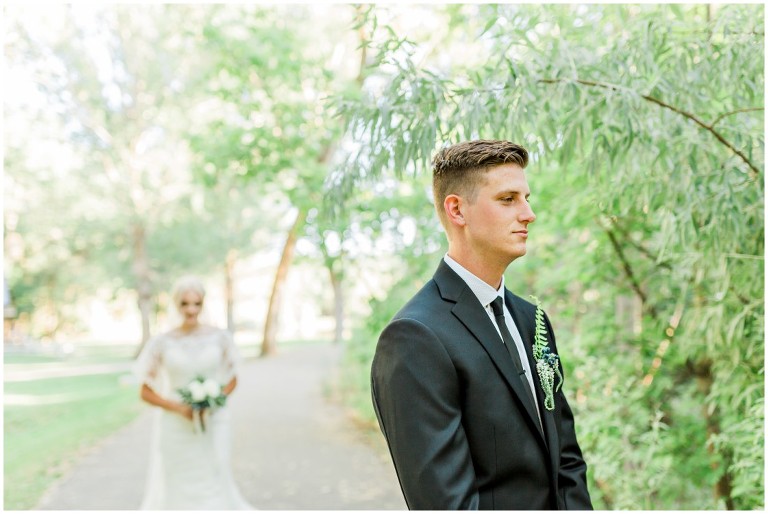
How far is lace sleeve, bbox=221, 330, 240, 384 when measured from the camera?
19.7 ft

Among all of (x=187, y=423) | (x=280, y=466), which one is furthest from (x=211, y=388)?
(x=280, y=466)

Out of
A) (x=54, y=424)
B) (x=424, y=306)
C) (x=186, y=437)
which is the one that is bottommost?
(x=54, y=424)

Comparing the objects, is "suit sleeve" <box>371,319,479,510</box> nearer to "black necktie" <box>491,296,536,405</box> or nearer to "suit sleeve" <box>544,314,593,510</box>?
"black necktie" <box>491,296,536,405</box>

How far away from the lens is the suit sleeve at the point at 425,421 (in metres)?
1.62

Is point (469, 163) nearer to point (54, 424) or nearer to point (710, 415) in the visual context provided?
point (710, 415)

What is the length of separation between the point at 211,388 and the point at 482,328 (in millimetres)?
4264

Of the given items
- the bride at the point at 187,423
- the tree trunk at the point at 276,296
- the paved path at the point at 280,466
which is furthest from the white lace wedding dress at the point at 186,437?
the tree trunk at the point at 276,296

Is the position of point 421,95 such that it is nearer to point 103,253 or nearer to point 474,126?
point 474,126

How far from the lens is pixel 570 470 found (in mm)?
1966

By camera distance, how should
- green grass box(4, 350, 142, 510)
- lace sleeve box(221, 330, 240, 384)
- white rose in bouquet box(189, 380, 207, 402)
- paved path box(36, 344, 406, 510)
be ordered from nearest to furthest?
white rose in bouquet box(189, 380, 207, 402), lace sleeve box(221, 330, 240, 384), paved path box(36, 344, 406, 510), green grass box(4, 350, 142, 510)

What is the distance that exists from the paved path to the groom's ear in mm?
5788

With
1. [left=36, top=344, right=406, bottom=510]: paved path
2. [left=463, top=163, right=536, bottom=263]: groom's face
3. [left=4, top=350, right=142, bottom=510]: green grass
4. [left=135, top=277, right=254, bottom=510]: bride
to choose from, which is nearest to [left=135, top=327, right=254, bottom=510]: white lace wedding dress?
[left=135, top=277, right=254, bottom=510]: bride

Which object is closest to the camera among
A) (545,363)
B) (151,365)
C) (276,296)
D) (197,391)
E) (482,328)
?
(482,328)

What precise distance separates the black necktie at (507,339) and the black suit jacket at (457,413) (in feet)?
0.08
